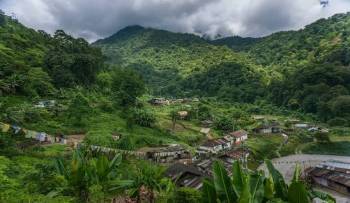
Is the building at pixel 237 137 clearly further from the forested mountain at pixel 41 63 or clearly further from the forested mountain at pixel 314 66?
the forested mountain at pixel 41 63

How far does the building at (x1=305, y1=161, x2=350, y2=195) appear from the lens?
31422 millimetres

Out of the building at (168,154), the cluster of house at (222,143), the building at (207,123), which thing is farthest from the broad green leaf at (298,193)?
the building at (207,123)

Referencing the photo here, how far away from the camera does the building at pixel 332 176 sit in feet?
103

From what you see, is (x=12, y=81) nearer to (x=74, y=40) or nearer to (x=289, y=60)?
(x=74, y=40)

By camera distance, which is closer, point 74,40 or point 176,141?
point 176,141

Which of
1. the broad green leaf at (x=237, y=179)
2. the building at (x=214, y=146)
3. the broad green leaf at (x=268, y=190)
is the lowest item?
the building at (x=214, y=146)

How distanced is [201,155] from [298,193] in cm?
3507

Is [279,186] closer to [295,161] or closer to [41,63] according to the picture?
[295,161]

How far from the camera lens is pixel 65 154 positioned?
29.4 m

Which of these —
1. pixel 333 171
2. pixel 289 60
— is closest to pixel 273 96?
pixel 289 60

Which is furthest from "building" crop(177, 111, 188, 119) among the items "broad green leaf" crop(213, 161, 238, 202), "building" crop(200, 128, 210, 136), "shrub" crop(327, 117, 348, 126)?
"broad green leaf" crop(213, 161, 238, 202)

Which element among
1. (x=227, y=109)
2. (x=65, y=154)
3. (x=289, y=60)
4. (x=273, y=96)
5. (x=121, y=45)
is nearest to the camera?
(x=65, y=154)

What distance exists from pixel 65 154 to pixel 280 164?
26525mm

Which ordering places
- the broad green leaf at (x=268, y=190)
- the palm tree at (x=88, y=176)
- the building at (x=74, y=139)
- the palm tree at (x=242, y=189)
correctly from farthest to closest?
the building at (x=74, y=139)
the palm tree at (x=88, y=176)
the broad green leaf at (x=268, y=190)
the palm tree at (x=242, y=189)
